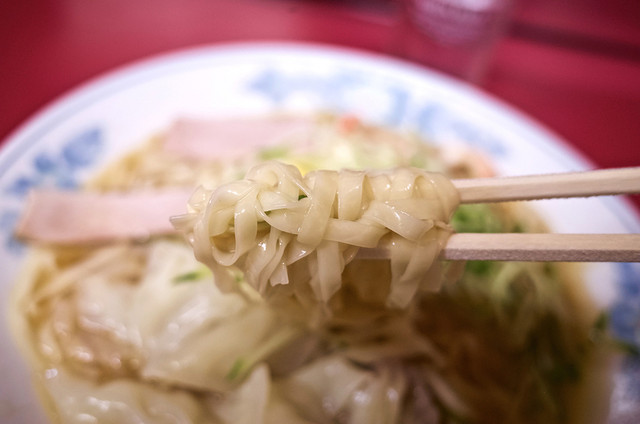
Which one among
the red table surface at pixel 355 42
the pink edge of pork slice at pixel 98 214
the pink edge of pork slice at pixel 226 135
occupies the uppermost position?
the red table surface at pixel 355 42

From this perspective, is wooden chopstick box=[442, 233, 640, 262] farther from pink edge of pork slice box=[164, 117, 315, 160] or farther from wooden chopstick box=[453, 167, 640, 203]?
pink edge of pork slice box=[164, 117, 315, 160]

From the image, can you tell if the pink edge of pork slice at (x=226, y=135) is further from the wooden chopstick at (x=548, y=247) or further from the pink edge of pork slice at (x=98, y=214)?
the wooden chopstick at (x=548, y=247)

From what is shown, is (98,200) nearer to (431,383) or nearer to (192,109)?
(192,109)

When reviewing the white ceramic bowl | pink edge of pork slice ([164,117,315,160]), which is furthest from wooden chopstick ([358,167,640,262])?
pink edge of pork slice ([164,117,315,160])

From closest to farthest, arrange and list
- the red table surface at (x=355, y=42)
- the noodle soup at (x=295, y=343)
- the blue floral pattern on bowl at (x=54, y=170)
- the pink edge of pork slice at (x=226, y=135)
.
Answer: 1. the noodle soup at (x=295, y=343)
2. the blue floral pattern on bowl at (x=54, y=170)
3. the pink edge of pork slice at (x=226, y=135)
4. the red table surface at (x=355, y=42)

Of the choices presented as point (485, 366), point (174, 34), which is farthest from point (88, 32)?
point (485, 366)

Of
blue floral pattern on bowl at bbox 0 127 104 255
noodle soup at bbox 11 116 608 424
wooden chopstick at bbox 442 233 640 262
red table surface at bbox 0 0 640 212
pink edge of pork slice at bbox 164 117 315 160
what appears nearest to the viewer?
wooden chopstick at bbox 442 233 640 262

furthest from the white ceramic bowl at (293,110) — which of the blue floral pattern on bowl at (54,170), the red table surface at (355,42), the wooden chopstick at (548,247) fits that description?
the wooden chopstick at (548,247)
